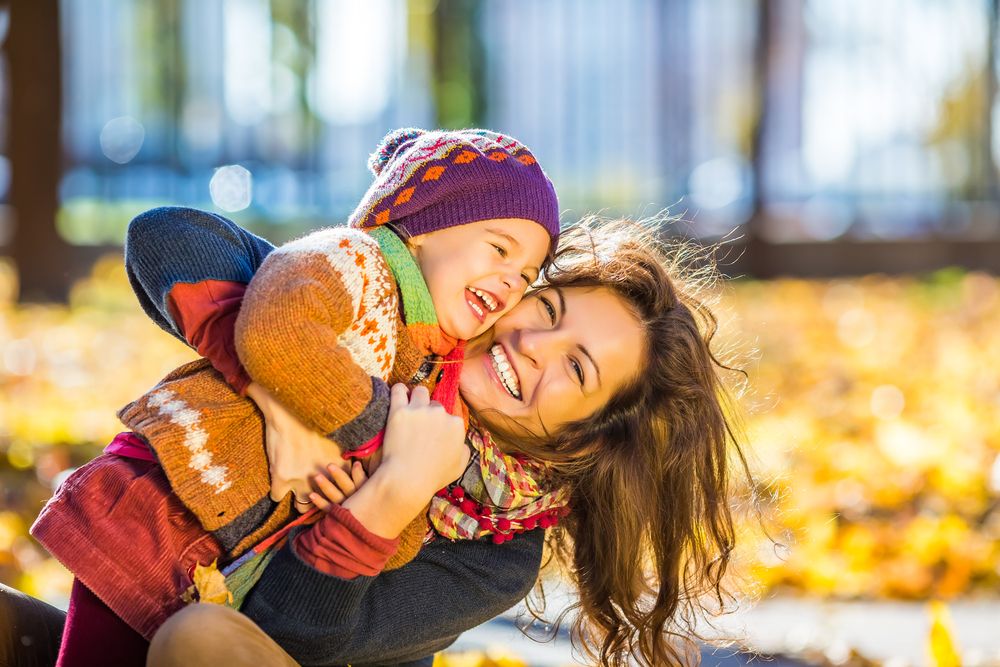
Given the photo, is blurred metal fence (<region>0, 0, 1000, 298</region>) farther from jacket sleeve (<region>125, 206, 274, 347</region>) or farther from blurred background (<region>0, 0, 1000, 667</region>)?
jacket sleeve (<region>125, 206, 274, 347</region>)

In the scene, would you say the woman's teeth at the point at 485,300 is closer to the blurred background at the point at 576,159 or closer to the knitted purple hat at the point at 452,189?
the knitted purple hat at the point at 452,189

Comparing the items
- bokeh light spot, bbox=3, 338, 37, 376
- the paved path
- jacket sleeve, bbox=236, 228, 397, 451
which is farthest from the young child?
bokeh light spot, bbox=3, 338, 37, 376

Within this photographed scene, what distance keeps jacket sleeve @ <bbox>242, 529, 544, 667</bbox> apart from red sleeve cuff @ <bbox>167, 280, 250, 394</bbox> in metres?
0.29

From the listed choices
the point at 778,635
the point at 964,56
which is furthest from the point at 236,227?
the point at 964,56

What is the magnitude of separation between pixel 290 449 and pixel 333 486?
0.09m

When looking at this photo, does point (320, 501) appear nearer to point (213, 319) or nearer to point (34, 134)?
point (213, 319)

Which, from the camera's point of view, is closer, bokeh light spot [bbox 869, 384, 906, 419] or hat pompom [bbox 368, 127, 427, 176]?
hat pompom [bbox 368, 127, 427, 176]

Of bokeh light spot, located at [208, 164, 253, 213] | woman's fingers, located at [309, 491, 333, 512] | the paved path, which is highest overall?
woman's fingers, located at [309, 491, 333, 512]

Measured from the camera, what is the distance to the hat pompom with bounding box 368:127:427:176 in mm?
2213

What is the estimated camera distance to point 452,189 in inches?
79.4

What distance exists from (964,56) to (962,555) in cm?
824

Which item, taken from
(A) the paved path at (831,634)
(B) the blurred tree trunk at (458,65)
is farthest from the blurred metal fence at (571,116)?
(A) the paved path at (831,634)

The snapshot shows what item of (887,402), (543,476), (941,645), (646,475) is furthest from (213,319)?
(887,402)

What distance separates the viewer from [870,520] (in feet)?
11.5
